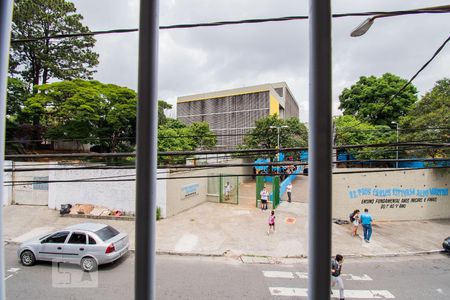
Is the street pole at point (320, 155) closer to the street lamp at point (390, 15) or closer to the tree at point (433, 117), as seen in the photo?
the street lamp at point (390, 15)

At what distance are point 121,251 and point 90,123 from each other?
14.9 m

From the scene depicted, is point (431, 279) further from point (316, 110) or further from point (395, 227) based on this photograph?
point (316, 110)

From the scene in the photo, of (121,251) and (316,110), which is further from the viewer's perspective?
(121,251)

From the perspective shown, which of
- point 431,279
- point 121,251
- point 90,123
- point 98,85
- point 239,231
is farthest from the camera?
point 98,85

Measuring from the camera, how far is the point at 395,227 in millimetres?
11344

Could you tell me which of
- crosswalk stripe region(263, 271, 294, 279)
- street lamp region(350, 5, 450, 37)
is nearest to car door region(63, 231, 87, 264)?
crosswalk stripe region(263, 271, 294, 279)

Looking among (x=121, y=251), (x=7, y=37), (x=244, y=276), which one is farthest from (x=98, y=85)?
(x=7, y=37)

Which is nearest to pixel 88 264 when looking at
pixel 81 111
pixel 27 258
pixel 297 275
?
pixel 27 258

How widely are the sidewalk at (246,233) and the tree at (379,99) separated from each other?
1589cm

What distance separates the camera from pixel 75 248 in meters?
7.19

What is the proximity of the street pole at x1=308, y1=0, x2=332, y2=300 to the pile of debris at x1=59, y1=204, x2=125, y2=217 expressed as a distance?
13.3 m

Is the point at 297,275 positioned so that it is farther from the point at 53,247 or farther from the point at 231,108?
the point at 231,108

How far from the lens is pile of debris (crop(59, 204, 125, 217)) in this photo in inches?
499

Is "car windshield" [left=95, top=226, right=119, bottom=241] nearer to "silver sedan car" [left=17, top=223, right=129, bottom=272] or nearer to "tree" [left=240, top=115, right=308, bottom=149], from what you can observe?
"silver sedan car" [left=17, top=223, right=129, bottom=272]
